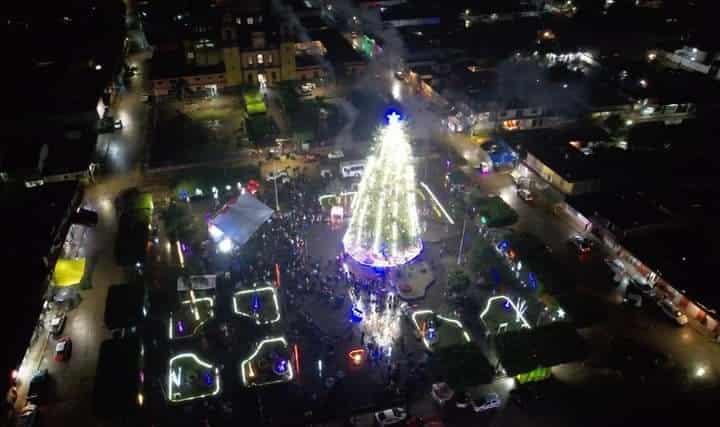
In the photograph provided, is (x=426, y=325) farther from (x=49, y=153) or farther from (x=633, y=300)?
(x=49, y=153)

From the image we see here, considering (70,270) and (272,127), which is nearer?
(70,270)

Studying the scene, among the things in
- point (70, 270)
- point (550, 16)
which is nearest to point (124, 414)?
point (70, 270)

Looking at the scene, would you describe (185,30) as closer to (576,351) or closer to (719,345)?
(576,351)

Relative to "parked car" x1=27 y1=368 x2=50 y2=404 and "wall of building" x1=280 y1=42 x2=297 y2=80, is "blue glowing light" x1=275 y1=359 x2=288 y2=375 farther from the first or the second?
"wall of building" x1=280 y1=42 x2=297 y2=80

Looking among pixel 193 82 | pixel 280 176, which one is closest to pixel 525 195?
pixel 280 176

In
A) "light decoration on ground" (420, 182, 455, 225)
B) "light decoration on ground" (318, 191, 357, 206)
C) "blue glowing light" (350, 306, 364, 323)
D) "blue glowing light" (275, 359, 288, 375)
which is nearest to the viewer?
"blue glowing light" (275, 359, 288, 375)

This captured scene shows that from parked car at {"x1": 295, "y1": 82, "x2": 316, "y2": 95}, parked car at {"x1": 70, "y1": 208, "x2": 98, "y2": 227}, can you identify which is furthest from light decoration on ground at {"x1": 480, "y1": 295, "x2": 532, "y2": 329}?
parked car at {"x1": 295, "y1": 82, "x2": 316, "y2": 95}
